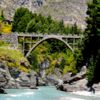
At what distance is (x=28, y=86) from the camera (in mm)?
96750

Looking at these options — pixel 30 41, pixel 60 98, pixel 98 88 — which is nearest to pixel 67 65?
pixel 30 41

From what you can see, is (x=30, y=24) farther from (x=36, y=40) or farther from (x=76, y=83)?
(x=76, y=83)

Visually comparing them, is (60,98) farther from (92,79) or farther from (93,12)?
(93,12)

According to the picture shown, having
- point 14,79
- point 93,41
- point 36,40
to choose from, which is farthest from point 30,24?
point 93,41

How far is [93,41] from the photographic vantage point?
93.3m

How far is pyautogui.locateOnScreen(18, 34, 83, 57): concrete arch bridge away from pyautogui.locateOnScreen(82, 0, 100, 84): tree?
22.1m

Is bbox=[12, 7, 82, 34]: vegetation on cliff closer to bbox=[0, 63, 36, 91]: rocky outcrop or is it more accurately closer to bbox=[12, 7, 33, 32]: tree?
bbox=[12, 7, 33, 32]: tree

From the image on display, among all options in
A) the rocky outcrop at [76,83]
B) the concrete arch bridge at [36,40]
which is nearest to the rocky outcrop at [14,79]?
the rocky outcrop at [76,83]

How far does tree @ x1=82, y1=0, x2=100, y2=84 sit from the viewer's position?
87.1 meters

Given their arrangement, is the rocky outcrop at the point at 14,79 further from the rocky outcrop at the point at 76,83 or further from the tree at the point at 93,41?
the tree at the point at 93,41

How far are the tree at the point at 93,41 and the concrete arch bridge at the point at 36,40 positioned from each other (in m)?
22.1

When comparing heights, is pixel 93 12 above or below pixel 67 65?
above

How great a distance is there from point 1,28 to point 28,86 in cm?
3610

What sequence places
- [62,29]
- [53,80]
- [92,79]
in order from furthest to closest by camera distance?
1. [62,29]
2. [53,80]
3. [92,79]
